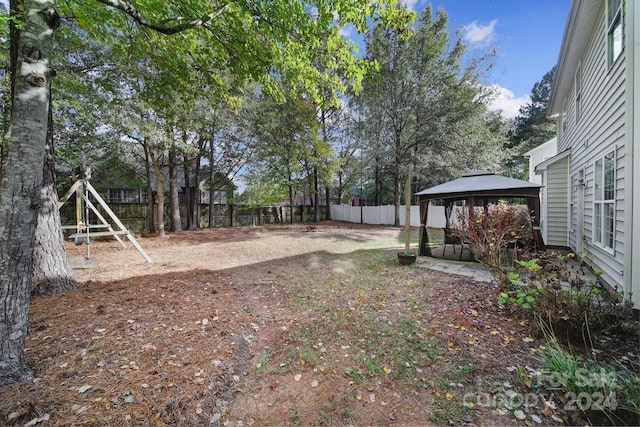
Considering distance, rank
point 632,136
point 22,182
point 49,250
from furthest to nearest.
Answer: point 49,250, point 632,136, point 22,182

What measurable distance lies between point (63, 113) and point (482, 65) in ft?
62.8

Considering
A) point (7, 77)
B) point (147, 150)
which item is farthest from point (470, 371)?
point (147, 150)

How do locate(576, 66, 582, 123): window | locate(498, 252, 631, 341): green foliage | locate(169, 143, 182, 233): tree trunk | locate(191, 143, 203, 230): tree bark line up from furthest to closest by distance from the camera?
locate(191, 143, 203, 230): tree bark, locate(169, 143, 182, 233): tree trunk, locate(576, 66, 582, 123): window, locate(498, 252, 631, 341): green foliage

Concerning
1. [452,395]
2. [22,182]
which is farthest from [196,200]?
[452,395]

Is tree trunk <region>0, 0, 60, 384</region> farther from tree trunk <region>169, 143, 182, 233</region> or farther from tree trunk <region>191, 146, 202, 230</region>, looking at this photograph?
tree trunk <region>191, 146, 202, 230</region>

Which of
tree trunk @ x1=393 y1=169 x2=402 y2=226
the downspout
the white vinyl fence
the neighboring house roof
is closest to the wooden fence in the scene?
the white vinyl fence

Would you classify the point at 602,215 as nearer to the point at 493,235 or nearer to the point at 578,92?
the point at 493,235

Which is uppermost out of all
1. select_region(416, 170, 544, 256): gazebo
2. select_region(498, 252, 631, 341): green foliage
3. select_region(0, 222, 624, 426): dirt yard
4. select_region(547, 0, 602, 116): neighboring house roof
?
select_region(547, 0, 602, 116): neighboring house roof

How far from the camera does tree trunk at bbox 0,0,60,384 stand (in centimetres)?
193

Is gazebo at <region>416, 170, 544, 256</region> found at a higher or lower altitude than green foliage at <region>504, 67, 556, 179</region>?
lower

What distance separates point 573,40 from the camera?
5.40m

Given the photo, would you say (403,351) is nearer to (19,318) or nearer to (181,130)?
(19,318)

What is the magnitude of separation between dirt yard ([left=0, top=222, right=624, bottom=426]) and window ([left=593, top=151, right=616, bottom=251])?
2232 millimetres

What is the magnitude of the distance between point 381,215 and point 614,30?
46.5 ft
